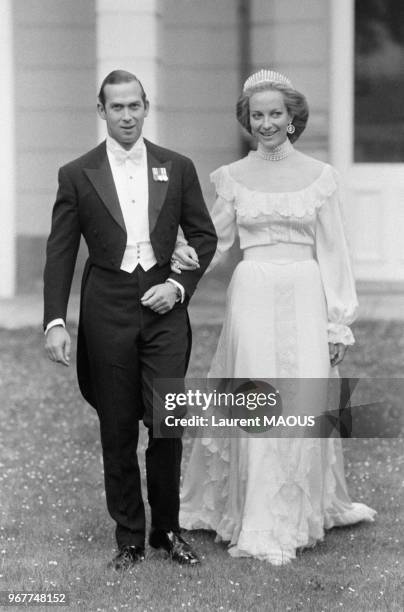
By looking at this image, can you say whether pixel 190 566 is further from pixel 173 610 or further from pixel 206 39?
pixel 206 39

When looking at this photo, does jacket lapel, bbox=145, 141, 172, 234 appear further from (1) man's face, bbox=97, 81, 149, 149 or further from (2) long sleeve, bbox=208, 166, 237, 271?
(2) long sleeve, bbox=208, 166, 237, 271

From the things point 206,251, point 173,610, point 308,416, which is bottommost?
point 173,610

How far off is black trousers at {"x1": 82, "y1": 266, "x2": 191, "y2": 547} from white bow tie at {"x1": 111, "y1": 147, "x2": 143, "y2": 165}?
0.40 m

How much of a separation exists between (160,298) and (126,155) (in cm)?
54

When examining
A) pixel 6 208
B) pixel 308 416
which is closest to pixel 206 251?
pixel 308 416

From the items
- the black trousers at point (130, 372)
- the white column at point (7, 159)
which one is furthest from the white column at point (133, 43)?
the black trousers at point (130, 372)

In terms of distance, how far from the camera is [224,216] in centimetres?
464

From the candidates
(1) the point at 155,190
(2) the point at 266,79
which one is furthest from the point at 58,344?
(2) the point at 266,79

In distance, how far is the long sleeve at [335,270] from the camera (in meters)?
4.55

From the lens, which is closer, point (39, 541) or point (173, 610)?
point (173, 610)

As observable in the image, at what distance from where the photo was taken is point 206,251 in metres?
4.33

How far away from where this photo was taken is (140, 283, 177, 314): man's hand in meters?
4.14

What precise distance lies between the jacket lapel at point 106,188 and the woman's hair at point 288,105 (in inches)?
26.2

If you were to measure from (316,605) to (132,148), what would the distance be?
1756 mm
